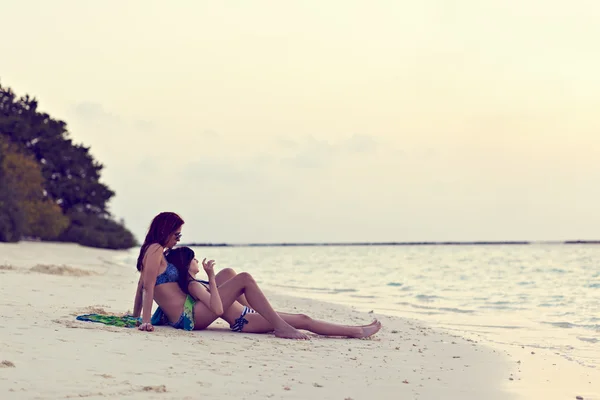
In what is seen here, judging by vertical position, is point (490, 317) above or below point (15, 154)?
below

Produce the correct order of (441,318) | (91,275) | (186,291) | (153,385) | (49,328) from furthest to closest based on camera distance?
(91,275) < (441,318) < (186,291) < (49,328) < (153,385)

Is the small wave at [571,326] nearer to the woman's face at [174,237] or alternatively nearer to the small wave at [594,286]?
the woman's face at [174,237]

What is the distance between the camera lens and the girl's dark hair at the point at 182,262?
7711 millimetres

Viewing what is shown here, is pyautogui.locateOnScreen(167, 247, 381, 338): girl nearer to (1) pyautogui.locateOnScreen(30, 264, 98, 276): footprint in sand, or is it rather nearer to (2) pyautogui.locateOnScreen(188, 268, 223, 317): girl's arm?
(2) pyautogui.locateOnScreen(188, 268, 223, 317): girl's arm

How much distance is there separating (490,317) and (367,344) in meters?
5.57

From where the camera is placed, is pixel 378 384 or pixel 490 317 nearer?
pixel 378 384

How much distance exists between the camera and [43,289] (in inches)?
431

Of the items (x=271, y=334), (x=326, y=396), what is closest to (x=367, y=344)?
(x=271, y=334)

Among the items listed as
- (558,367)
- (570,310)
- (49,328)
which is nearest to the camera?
(49,328)

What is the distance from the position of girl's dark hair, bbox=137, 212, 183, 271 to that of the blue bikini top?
0.91 feet

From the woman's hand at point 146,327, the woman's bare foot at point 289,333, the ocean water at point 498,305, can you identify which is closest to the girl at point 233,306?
the woman's bare foot at point 289,333

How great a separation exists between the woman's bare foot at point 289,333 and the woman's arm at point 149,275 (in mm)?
1469

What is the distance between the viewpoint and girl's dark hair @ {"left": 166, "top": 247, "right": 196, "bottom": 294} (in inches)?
304

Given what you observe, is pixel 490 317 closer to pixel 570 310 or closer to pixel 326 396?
pixel 570 310
